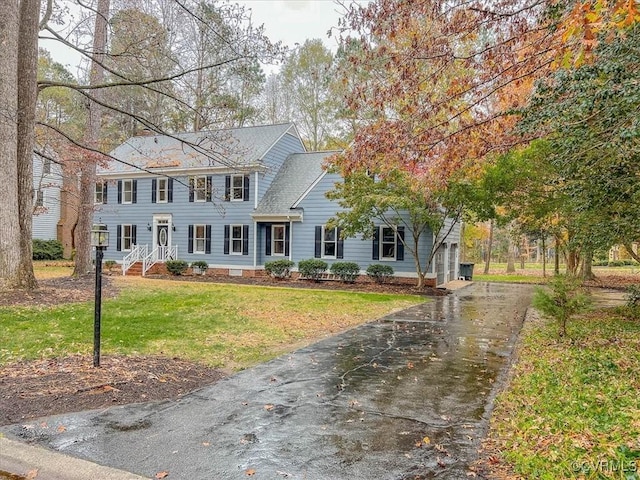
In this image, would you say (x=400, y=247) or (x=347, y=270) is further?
(x=347, y=270)

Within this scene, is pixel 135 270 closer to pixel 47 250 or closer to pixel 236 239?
pixel 236 239

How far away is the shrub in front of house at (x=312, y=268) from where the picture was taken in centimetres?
1917

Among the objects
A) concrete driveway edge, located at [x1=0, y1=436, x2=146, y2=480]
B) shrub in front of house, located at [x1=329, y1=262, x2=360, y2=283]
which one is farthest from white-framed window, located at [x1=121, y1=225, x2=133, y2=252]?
concrete driveway edge, located at [x1=0, y1=436, x2=146, y2=480]

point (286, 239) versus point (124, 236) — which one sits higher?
point (124, 236)

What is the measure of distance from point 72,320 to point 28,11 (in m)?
6.89

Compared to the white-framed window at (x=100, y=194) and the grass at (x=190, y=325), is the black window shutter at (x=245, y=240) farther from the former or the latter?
the white-framed window at (x=100, y=194)

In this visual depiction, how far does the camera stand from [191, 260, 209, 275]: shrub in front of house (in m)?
21.6

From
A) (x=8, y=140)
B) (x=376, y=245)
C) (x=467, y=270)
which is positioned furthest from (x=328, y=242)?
(x=8, y=140)

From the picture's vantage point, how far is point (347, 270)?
18828 millimetres

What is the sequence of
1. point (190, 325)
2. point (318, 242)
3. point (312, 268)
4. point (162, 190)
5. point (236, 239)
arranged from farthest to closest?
point (162, 190)
point (236, 239)
point (318, 242)
point (312, 268)
point (190, 325)

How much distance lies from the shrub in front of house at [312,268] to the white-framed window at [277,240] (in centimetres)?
179

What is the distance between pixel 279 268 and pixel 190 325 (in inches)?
434

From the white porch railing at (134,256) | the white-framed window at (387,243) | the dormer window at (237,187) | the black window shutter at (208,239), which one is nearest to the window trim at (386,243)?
the white-framed window at (387,243)

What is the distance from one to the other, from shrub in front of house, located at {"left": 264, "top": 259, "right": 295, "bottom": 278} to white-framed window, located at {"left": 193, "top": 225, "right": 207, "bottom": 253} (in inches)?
163
